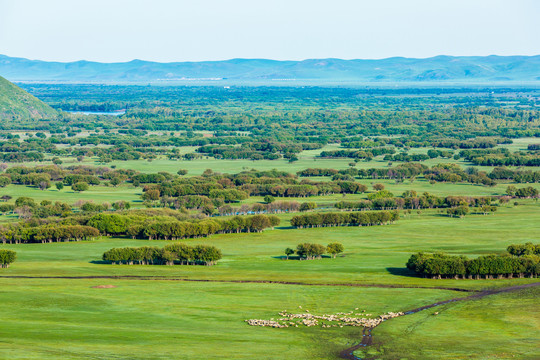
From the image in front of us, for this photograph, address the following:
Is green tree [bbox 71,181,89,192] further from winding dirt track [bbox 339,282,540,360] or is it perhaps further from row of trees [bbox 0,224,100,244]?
winding dirt track [bbox 339,282,540,360]

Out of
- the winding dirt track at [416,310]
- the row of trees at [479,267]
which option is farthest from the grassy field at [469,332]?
the row of trees at [479,267]

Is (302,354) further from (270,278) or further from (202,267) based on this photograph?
(202,267)

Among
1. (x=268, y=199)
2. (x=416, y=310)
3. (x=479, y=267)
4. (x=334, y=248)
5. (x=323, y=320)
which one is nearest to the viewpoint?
(x=323, y=320)

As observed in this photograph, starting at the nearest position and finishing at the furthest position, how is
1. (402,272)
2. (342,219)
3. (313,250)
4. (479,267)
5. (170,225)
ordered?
(479,267) → (402,272) → (313,250) → (170,225) → (342,219)

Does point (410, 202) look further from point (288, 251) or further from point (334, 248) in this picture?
point (288, 251)

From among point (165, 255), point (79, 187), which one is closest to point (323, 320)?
point (165, 255)

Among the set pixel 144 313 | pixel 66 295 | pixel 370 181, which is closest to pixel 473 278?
pixel 144 313

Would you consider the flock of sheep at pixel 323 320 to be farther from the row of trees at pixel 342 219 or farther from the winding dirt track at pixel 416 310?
the row of trees at pixel 342 219
